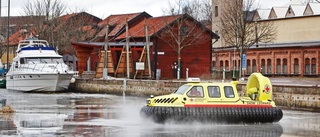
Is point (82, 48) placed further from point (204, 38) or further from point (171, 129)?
point (171, 129)

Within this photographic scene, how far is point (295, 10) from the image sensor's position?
110 metres

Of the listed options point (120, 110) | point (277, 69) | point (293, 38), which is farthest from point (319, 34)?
point (120, 110)

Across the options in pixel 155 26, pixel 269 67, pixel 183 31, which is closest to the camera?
pixel 183 31

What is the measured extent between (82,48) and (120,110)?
3555cm

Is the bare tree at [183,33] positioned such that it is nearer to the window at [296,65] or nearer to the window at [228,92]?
the window at [296,65]

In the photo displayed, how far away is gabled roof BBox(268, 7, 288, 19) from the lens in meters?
113

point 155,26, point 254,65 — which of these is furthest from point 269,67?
point 155,26

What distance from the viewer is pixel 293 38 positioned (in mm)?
105250

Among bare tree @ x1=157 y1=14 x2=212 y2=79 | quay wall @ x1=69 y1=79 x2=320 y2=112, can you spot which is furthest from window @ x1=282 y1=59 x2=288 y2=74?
quay wall @ x1=69 y1=79 x2=320 y2=112

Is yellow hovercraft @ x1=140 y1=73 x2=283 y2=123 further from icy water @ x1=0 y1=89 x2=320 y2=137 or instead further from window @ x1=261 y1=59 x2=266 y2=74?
window @ x1=261 y1=59 x2=266 y2=74

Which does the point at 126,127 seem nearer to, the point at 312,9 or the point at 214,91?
the point at 214,91

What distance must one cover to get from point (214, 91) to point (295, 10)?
279 ft

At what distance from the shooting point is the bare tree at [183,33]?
2936 inches

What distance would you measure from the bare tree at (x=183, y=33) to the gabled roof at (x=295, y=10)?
3557 centimetres
